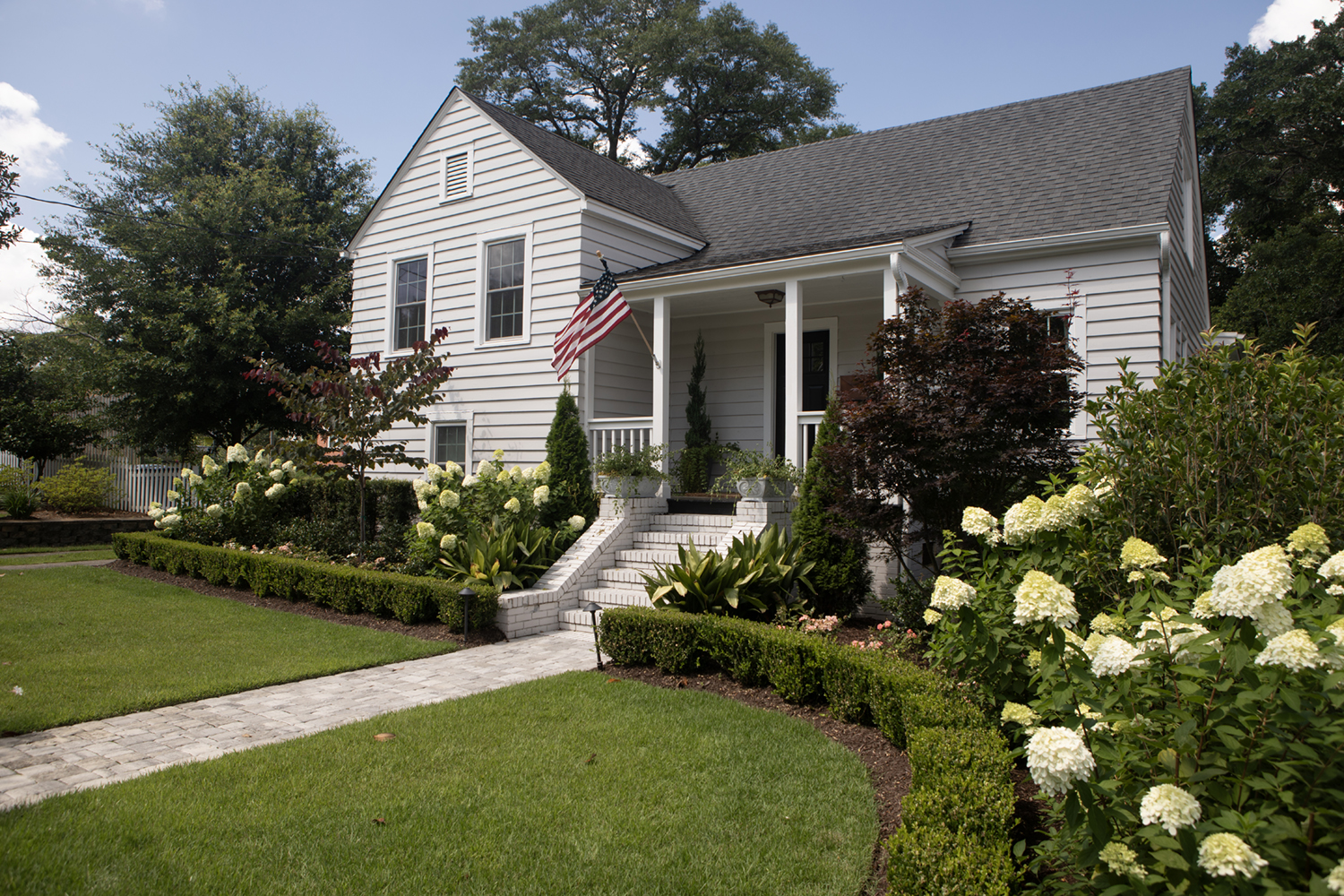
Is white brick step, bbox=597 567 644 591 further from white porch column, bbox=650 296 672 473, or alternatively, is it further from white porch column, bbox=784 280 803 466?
white porch column, bbox=784 280 803 466

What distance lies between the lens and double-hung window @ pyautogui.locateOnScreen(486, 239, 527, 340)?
39.2ft

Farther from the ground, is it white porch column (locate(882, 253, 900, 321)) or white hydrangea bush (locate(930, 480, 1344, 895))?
white porch column (locate(882, 253, 900, 321))

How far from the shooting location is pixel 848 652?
5.18m

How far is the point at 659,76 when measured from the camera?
28234 millimetres

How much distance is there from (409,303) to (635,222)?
4318 millimetres

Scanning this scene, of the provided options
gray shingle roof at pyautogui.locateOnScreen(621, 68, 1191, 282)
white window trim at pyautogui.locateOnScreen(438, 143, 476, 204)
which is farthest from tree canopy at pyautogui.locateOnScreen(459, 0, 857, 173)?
white window trim at pyautogui.locateOnScreen(438, 143, 476, 204)

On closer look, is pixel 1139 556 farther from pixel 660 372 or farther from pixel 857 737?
pixel 660 372

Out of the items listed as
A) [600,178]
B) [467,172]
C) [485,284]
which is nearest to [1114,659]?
[485,284]

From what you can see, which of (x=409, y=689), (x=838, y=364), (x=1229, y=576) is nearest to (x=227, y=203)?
(x=838, y=364)

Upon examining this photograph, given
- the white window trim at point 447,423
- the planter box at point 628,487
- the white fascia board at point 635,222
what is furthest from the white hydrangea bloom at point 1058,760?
the white window trim at point 447,423

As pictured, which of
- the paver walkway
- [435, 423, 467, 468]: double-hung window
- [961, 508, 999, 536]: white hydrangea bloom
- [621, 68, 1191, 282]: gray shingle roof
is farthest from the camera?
[435, 423, 467, 468]: double-hung window

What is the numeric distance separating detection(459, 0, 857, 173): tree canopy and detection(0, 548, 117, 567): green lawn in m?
21.5

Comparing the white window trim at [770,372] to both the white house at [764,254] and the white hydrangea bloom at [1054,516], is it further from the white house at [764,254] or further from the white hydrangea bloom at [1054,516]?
the white hydrangea bloom at [1054,516]

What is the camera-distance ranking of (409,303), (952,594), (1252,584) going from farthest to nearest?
1. (409,303)
2. (952,594)
3. (1252,584)
